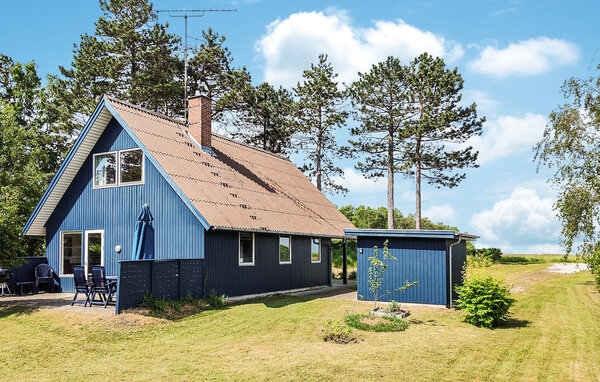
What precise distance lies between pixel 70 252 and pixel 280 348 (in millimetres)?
12079

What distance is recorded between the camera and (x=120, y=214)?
55.8ft

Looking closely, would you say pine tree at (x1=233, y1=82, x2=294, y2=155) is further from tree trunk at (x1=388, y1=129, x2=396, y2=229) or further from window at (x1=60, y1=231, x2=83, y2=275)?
window at (x1=60, y1=231, x2=83, y2=275)

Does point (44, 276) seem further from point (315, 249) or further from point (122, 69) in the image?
point (122, 69)

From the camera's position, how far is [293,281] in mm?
19859

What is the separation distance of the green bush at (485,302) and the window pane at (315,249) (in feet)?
31.1

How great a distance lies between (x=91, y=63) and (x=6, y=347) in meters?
25.3

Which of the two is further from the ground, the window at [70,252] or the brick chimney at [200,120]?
the brick chimney at [200,120]

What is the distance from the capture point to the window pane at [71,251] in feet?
60.9

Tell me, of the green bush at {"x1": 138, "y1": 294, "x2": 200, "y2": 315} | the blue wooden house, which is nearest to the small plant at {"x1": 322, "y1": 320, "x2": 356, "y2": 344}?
the green bush at {"x1": 138, "y1": 294, "x2": 200, "y2": 315}

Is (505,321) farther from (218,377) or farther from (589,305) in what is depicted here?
(218,377)

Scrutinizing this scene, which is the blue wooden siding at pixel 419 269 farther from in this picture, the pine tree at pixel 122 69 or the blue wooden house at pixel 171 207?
the pine tree at pixel 122 69

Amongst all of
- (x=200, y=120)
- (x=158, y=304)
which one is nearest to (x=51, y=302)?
(x=158, y=304)

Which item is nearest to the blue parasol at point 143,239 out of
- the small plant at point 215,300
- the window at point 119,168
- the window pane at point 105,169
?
the window at point 119,168

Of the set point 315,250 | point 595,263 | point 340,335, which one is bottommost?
point 340,335
